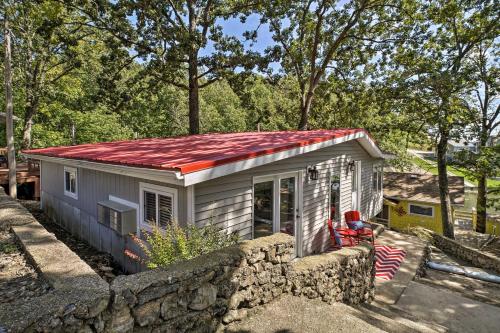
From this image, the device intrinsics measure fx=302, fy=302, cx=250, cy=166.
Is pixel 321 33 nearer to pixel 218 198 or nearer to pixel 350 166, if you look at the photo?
pixel 350 166

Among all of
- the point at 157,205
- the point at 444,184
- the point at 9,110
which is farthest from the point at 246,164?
the point at 444,184

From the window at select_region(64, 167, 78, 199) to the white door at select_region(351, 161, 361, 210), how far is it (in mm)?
8584

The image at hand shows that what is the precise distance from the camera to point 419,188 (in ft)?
75.4

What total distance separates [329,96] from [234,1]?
8.25 metres

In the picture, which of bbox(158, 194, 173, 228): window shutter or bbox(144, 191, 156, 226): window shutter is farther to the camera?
bbox(144, 191, 156, 226): window shutter

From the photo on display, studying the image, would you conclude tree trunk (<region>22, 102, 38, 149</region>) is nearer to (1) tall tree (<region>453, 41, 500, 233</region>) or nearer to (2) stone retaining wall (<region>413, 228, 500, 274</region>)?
(2) stone retaining wall (<region>413, 228, 500, 274</region>)

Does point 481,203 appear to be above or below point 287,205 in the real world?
below

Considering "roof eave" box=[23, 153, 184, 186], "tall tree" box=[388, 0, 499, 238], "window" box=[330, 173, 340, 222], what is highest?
"tall tree" box=[388, 0, 499, 238]

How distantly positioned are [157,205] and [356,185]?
766 cm

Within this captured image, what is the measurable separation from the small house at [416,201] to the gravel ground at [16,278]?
70.6ft

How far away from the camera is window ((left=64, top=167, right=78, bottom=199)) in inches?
321

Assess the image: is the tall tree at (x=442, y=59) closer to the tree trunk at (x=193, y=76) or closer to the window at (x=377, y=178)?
the window at (x=377, y=178)

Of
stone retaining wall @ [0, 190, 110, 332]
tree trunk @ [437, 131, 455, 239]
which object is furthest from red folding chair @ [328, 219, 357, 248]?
tree trunk @ [437, 131, 455, 239]

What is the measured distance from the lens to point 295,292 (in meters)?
4.45
